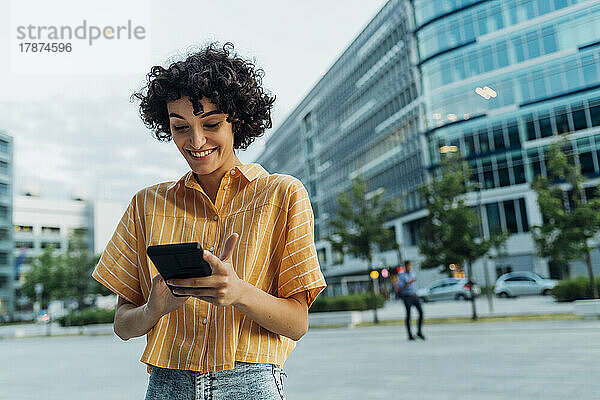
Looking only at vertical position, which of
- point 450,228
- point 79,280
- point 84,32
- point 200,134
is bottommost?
point 200,134

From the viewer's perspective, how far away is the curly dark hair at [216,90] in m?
1.56

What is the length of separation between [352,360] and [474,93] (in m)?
32.0

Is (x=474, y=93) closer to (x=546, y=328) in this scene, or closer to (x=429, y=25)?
(x=429, y=25)

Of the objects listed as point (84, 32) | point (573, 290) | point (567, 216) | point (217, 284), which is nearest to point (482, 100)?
point (573, 290)

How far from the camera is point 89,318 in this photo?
3366cm

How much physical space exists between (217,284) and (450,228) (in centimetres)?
1955

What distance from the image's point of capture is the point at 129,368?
38.7ft

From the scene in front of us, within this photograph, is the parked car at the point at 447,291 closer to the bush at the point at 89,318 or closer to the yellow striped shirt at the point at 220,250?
the bush at the point at 89,318

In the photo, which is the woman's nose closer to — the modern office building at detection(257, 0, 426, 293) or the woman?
the woman

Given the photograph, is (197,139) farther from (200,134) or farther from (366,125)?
(366,125)

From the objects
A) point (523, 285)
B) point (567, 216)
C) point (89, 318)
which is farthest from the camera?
point (89, 318)

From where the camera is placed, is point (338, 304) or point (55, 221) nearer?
point (338, 304)

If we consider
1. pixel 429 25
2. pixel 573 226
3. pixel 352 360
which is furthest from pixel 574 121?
pixel 352 360

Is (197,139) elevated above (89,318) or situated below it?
above
